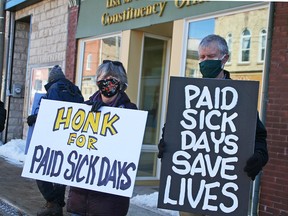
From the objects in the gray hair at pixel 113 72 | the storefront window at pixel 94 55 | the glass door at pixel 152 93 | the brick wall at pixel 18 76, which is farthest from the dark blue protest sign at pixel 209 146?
the brick wall at pixel 18 76

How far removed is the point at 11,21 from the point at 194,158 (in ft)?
35.1

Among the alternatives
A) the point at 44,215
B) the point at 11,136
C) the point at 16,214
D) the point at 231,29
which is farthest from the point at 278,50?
the point at 11,136

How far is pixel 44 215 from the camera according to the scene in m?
4.74

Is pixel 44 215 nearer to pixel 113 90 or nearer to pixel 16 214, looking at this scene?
pixel 16 214

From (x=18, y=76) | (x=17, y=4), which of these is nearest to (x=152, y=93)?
(x=17, y=4)

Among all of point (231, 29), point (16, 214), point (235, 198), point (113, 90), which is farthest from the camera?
point (231, 29)

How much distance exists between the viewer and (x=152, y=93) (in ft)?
24.9

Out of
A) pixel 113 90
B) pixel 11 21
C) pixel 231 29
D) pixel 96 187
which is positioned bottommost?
pixel 96 187

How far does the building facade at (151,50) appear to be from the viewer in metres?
4.81

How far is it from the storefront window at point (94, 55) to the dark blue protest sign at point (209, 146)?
5.05m

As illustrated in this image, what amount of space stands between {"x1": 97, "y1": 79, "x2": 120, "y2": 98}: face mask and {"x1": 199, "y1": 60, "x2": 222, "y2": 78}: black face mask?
25.3 inches

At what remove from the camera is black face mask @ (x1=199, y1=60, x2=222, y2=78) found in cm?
279

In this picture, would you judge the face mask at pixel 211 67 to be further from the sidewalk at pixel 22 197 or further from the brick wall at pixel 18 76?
the brick wall at pixel 18 76

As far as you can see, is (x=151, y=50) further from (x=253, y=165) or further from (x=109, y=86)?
(x=253, y=165)
